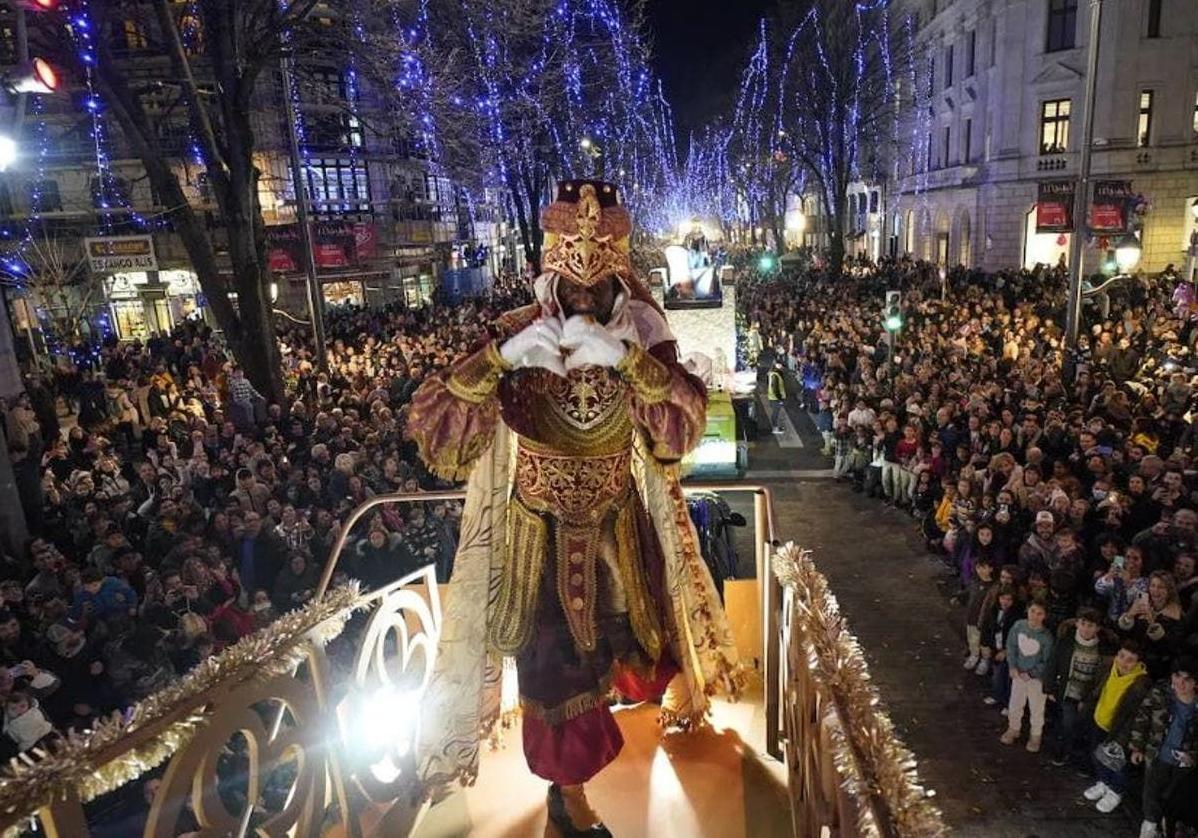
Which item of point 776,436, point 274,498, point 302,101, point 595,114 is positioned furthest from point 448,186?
point 274,498

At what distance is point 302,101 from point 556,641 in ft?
108

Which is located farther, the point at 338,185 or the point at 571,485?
the point at 338,185

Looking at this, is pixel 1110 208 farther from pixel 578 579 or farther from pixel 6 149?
pixel 6 149

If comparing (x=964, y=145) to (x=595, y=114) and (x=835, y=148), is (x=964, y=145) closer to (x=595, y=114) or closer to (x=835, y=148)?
(x=835, y=148)

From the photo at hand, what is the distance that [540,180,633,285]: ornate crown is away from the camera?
338 cm

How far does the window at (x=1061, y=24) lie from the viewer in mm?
30031

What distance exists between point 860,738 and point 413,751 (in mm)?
2179

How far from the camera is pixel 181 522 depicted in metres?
8.93

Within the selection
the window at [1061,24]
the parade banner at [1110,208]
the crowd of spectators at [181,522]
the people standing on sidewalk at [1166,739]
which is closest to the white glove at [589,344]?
the crowd of spectators at [181,522]

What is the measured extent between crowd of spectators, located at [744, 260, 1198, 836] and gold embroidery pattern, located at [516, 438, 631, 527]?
14.2ft

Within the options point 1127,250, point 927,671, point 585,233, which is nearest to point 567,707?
point 585,233

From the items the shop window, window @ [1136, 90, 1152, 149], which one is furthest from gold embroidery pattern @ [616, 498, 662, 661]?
the shop window

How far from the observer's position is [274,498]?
9.84 metres

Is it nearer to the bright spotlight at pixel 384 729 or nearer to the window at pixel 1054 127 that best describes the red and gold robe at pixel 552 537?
the bright spotlight at pixel 384 729
